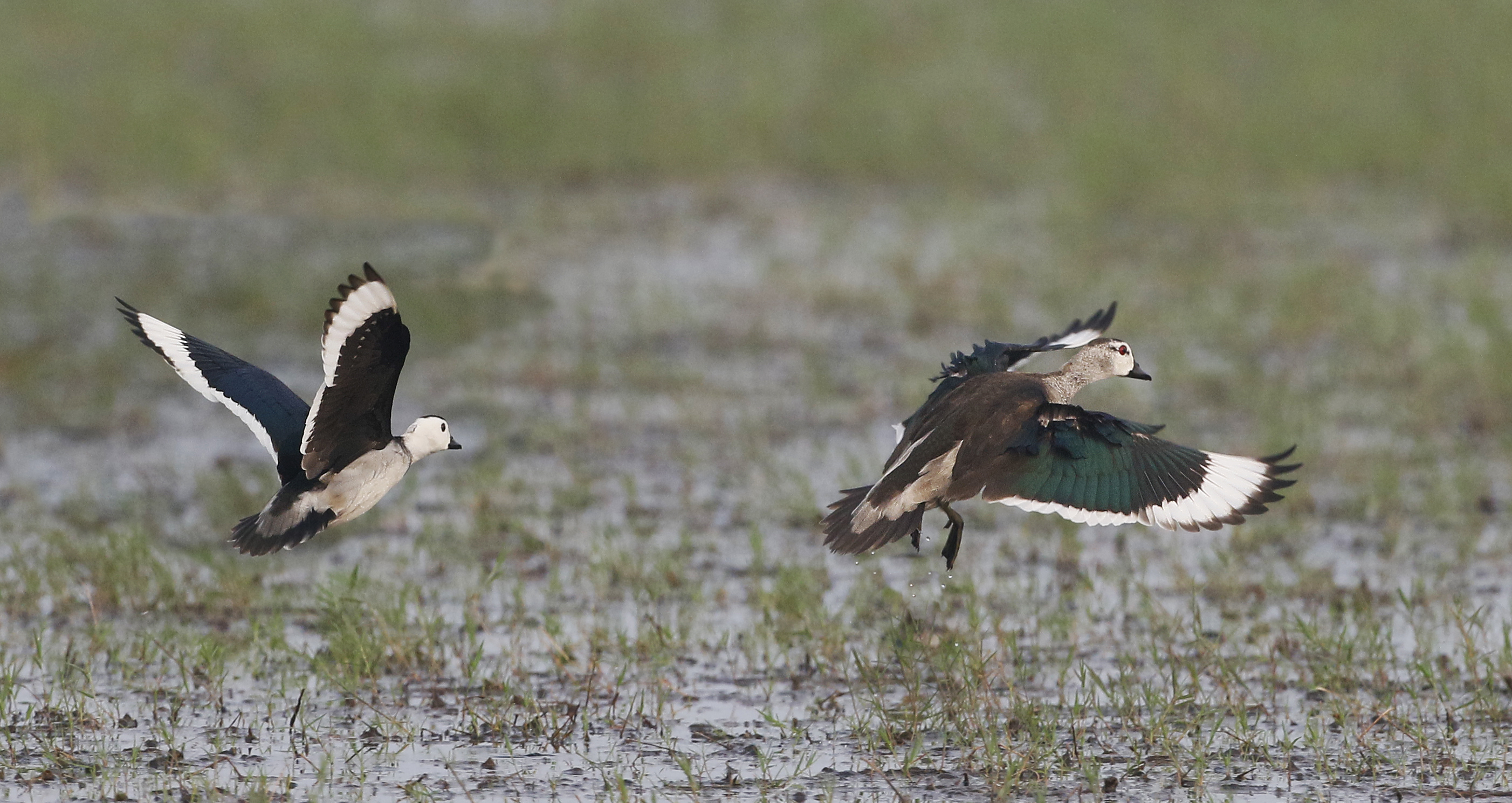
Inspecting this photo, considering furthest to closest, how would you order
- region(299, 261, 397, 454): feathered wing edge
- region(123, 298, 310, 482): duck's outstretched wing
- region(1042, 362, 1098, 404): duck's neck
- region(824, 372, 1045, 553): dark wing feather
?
region(1042, 362, 1098, 404): duck's neck < region(123, 298, 310, 482): duck's outstretched wing < region(824, 372, 1045, 553): dark wing feather < region(299, 261, 397, 454): feathered wing edge

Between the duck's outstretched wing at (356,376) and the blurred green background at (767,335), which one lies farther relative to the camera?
Answer: the blurred green background at (767,335)

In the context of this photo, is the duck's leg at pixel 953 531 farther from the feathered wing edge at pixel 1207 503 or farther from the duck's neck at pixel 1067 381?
the duck's neck at pixel 1067 381

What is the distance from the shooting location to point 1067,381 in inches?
241

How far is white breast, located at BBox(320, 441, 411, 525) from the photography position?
5.32 metres

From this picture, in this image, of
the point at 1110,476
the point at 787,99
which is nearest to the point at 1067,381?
the point at 1110,476

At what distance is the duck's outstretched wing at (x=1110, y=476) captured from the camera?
217 inches

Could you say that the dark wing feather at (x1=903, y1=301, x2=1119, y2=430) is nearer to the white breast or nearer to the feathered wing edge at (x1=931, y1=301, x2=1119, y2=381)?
the feathered wing edge at (x1=931, y1=301, x2=1119, y2=381)

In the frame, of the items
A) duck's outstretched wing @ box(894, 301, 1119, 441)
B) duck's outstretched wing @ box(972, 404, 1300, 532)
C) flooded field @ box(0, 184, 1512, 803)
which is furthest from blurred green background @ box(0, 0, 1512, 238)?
duck's outstretched wing @ box(972, 404, 1300, 532)

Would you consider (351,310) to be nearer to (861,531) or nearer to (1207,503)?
(861,531)

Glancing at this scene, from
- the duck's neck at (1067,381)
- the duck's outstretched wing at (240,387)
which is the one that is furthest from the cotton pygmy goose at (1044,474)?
the duck's outstretched wing at (240,387)

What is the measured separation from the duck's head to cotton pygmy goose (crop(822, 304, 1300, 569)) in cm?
44

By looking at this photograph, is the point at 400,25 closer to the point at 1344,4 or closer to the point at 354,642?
the point at 1344,4

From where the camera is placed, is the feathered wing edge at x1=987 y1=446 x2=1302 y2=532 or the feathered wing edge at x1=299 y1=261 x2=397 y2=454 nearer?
the feathered wing edge at x1=299 y1=261 x2=397 y2=454

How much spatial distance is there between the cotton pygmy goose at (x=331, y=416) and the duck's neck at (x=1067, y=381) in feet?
5.98
